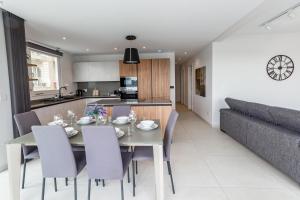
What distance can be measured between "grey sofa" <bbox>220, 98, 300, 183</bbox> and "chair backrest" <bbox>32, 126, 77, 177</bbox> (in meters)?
2.61

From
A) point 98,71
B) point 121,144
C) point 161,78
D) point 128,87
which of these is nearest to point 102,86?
point 98,71

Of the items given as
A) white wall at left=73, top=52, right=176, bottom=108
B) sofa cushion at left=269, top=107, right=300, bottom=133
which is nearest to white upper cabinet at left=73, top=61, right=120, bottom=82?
white wall at left=73, top=52, right=176, bottom=108

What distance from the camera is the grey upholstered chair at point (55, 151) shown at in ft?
5.98

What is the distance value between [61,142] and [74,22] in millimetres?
2392

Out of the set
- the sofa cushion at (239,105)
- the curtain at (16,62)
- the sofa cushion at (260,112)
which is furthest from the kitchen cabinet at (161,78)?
the curtain at (16,62)

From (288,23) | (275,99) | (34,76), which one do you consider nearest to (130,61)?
(34,76)

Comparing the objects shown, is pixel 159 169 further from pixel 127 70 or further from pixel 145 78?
pixel 127 70

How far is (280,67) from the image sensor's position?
4918mm

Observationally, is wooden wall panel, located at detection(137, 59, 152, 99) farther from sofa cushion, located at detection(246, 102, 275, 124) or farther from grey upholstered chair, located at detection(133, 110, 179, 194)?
grey upholstered chair, located at detection(133, 110, 179, 194)

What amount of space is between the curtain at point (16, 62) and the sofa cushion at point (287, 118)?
4.09 m

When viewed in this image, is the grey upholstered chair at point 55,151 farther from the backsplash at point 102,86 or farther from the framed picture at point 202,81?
the framed picture at point 202,81

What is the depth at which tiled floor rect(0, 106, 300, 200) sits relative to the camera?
217 centimetres

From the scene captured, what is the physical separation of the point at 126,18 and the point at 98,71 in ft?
11.7

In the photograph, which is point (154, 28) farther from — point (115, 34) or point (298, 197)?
point (298, 197)
